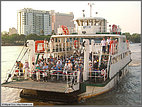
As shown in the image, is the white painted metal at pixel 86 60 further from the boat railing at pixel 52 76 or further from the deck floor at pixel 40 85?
the deck floor at pixel 40 85

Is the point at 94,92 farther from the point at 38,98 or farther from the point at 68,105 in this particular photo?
the point at 38,98

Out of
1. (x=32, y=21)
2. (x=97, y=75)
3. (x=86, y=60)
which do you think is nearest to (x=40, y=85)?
(x=86, y=60)

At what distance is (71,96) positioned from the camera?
37.3ft

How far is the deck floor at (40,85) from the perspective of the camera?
10.6 metres

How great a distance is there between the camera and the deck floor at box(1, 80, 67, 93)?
10578 mm

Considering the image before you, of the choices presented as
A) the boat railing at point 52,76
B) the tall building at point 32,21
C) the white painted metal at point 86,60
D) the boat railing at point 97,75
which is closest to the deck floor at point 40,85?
the boat railing at point 52,76

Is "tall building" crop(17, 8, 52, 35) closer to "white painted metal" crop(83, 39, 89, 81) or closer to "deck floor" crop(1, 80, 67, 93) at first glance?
"deck floor" crop(1, 80, 67, 93)

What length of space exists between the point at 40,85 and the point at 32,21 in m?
155

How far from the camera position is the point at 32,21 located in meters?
160

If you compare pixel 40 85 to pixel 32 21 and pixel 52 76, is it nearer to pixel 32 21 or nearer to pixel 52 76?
pixel 52 76

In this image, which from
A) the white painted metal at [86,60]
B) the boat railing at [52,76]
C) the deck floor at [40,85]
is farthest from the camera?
the white painted metal at [86,60]

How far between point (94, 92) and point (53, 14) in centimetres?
16448

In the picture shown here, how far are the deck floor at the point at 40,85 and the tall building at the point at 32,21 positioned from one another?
147m

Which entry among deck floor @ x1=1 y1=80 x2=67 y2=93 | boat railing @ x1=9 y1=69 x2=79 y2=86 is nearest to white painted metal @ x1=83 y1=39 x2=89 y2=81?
boat railing @ x1=9 y1=69 x2=79 y2=86
